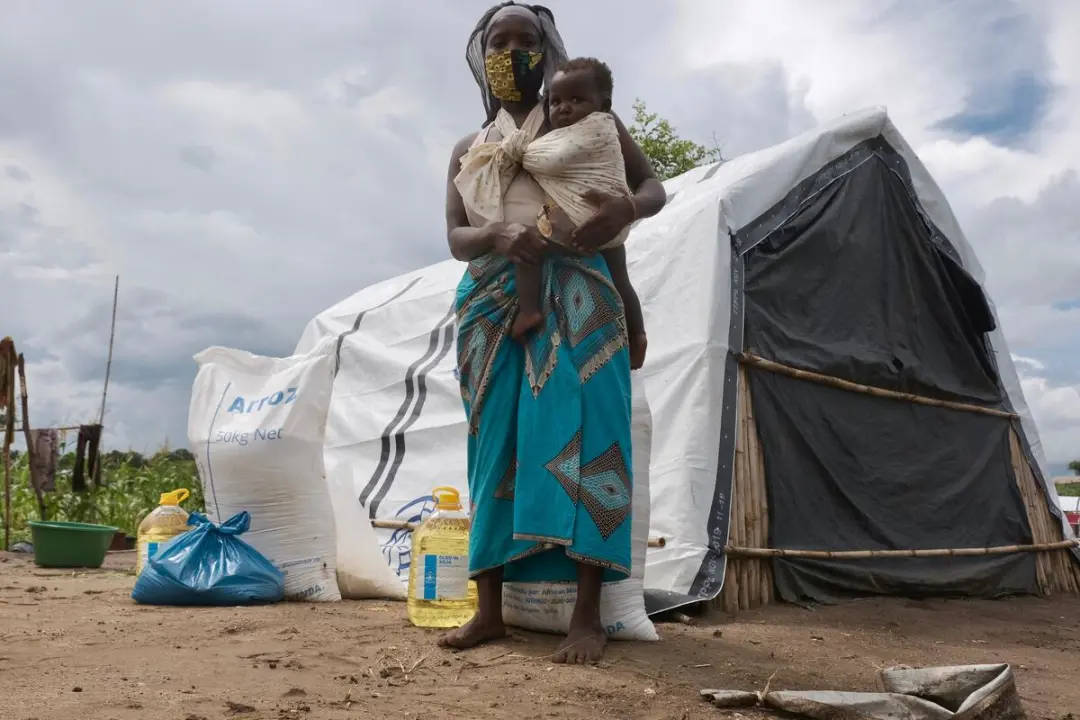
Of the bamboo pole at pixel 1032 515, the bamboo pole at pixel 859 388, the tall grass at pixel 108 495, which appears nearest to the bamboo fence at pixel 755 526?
the bamboo pole at pixel 859 388

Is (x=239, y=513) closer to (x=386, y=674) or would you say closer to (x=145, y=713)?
(x=386, y=674)

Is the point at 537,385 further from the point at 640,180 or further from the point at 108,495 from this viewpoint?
the point at 108,495

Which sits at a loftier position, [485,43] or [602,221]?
[485,43]

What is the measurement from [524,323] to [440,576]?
783 millimetres

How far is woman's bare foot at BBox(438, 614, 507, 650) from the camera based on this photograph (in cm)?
212

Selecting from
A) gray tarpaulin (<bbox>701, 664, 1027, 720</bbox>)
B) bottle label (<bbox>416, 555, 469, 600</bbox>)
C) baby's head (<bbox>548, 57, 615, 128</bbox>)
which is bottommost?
gray tarpaulin (<bbox>701, 664, 1027, 720</bbox>)

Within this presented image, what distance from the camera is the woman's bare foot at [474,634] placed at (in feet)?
6.97

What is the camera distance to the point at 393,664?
1940 mm

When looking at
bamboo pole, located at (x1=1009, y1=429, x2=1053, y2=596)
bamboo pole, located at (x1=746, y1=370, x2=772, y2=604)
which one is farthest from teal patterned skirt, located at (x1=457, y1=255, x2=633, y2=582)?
bamboo pole, located at (x1=1009, y1=429, x2=1053, y2=596)

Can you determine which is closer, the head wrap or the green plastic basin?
the head wrap

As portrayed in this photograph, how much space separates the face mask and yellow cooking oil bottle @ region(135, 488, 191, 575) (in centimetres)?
226

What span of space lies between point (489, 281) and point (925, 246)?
3.39 metres

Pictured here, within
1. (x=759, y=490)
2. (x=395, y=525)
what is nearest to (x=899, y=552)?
(x=759, y=490)

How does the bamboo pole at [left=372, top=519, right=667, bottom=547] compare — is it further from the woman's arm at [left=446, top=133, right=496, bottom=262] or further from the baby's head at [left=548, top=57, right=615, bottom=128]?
the baby's head at [left=548, top=57, right=615, bottom=128]
